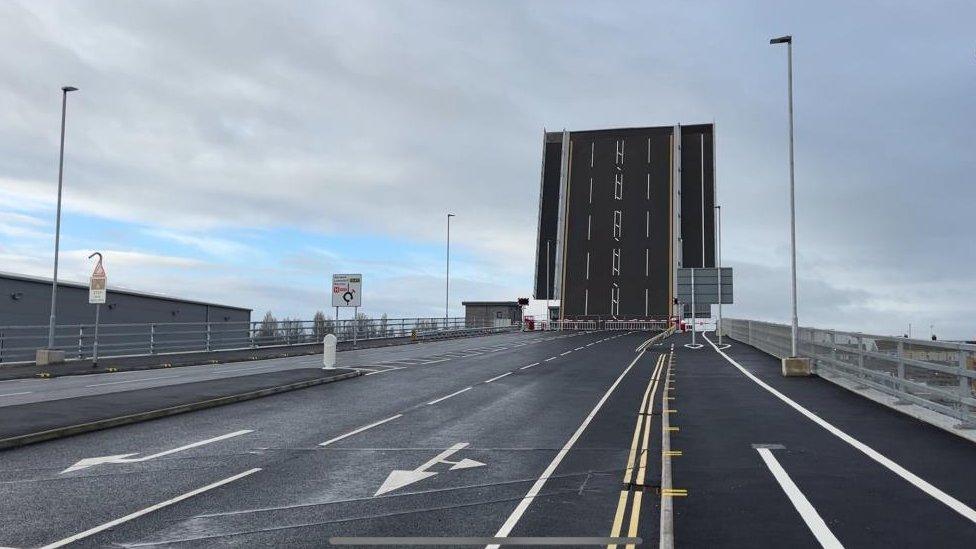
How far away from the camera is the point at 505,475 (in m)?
9.59

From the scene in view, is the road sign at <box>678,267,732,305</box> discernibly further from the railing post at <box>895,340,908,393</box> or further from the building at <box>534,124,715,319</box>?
the railing post at <box>895,340,908,393</box>

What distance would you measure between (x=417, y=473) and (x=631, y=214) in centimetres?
4714


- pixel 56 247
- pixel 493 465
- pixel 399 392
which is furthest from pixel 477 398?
pixel 56 247

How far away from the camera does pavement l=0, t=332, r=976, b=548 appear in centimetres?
705

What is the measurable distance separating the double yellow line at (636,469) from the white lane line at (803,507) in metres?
1.62

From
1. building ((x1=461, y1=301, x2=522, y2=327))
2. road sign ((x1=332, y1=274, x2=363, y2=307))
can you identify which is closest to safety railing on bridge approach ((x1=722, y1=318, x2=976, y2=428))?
road sign ((x1=332, y1=274, x2=363, y2=307))

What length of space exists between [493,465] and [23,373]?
21183mm

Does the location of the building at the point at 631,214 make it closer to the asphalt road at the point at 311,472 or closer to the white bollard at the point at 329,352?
the white bollard at the point at 329,352

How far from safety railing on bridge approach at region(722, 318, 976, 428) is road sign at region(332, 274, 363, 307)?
73.3 ft

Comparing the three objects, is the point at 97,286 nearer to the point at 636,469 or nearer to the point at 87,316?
the point at 87,316

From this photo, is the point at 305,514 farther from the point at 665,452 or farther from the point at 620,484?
the point at 665,452

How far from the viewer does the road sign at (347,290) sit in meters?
40.1

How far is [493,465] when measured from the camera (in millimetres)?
10234

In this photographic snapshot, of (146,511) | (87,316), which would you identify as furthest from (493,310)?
(146,511)
